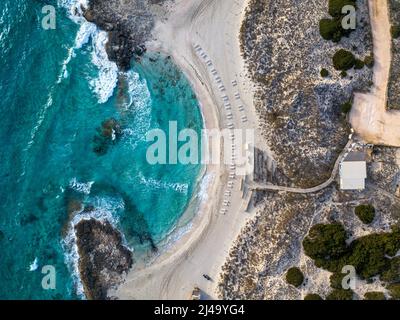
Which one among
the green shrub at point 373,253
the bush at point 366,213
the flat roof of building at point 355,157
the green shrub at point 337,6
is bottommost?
the green shrub at point 373,253

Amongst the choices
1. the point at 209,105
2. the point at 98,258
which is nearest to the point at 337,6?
the point at 209,105

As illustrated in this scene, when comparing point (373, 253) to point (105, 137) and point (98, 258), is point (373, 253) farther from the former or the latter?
point (105, 137)

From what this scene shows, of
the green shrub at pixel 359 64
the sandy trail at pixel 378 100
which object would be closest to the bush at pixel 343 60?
the green shrub at pixel 359 64

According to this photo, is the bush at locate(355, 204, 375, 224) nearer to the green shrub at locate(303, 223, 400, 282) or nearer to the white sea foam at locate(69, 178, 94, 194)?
the green shrub at locate(303, 223, 400, 282)

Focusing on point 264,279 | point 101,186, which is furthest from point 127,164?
point 264,279

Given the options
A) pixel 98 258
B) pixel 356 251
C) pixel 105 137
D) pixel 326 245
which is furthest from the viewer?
pixel 105 137

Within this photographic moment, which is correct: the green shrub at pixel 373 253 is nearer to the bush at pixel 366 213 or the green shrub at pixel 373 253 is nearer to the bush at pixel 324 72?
the bush at pixel 366 213

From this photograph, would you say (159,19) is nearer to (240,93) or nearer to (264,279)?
(240,93)
